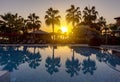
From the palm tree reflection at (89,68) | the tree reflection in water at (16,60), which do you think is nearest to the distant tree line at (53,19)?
the tree reflection in water at (16,60)

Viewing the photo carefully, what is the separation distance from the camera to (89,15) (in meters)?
45.0

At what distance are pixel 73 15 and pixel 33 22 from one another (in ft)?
24.4

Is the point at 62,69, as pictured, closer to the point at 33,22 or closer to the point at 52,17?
the point at 33,22

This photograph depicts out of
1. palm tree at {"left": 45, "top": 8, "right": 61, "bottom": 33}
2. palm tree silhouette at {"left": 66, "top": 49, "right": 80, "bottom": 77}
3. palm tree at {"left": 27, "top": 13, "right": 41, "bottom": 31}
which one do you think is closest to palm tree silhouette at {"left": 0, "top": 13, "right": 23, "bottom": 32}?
palm tree at {"left": 27, "top": 13, "right": 41, "bottom": 31}

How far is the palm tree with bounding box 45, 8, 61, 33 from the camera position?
150 ft

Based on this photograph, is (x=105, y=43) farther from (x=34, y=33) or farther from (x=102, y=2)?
(x=34, y=33)

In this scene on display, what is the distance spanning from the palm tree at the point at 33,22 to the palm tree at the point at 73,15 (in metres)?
5.51

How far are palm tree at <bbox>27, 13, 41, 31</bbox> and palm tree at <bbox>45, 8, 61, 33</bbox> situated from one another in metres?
1.65

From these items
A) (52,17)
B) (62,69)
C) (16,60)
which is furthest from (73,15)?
(62,69)

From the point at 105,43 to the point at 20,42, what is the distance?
38.0 feet

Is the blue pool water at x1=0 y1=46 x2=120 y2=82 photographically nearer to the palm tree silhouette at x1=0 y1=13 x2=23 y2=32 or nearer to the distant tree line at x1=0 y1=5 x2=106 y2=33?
→ the palm tree silhouette at x1=0 y1=13 x2=23 y2=32

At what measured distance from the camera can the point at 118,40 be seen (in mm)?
33344

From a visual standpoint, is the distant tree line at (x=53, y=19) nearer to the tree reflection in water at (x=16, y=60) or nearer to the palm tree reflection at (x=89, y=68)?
the tree reflection in water at (x=16, y=60)

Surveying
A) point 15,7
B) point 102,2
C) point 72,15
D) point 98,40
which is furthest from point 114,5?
point 72,15
